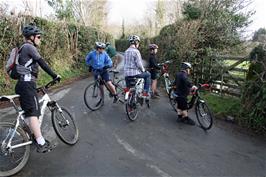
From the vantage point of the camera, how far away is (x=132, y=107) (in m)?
8.17

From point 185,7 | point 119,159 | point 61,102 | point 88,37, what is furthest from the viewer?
point 88,37

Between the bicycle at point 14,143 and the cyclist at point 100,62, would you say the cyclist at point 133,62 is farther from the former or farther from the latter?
the bicycle at point 14,143

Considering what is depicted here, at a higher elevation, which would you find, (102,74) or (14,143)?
(102,74)

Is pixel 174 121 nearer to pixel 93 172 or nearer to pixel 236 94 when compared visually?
pixel 236 94

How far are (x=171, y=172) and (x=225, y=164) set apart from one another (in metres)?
1.19

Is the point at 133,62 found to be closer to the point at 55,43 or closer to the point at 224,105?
the point at 224,105

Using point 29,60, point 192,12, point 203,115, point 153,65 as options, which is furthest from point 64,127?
point 192,12

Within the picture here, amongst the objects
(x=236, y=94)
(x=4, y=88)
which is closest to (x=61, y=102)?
(x=4, y=88)

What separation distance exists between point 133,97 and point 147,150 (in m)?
2.44

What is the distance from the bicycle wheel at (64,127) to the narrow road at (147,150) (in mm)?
176

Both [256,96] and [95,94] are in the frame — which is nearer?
[256,96]

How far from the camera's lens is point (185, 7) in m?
17.6

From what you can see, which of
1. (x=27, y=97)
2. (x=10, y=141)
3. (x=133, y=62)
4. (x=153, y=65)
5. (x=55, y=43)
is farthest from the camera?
(x=55, y=43)

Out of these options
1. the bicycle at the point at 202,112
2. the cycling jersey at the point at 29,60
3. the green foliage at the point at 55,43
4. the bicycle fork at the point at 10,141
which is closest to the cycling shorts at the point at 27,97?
the cycling jersey at the point at 29,60
